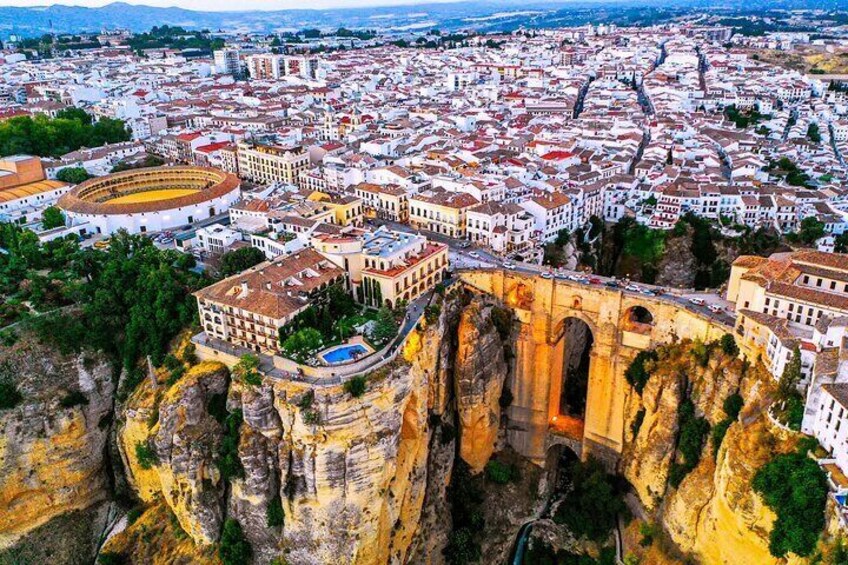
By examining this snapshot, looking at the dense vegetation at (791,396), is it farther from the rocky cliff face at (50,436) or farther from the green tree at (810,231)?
the rocky cliff face at (50,436)

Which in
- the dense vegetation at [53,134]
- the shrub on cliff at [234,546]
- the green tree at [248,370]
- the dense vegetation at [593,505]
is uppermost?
the dense vegetation at [53,134]

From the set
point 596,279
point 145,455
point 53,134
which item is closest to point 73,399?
point 145,455

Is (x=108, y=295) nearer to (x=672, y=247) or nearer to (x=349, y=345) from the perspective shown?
(x=349, y=345)

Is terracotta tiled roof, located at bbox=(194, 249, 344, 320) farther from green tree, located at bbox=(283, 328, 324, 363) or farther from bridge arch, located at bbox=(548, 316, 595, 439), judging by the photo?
bridge arch, located at bbox=(548, 316, 595, 439)

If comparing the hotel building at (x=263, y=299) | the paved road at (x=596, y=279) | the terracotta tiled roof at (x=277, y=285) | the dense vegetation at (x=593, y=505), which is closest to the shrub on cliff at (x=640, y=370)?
the paved road at (x=596, y=279)

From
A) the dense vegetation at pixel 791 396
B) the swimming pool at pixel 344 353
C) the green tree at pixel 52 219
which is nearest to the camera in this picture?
the dense vegetation at pixel 791 396

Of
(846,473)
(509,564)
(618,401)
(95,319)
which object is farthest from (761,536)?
(95,319)

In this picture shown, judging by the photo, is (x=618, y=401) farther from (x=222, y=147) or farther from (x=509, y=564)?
(x=222, y=147)
